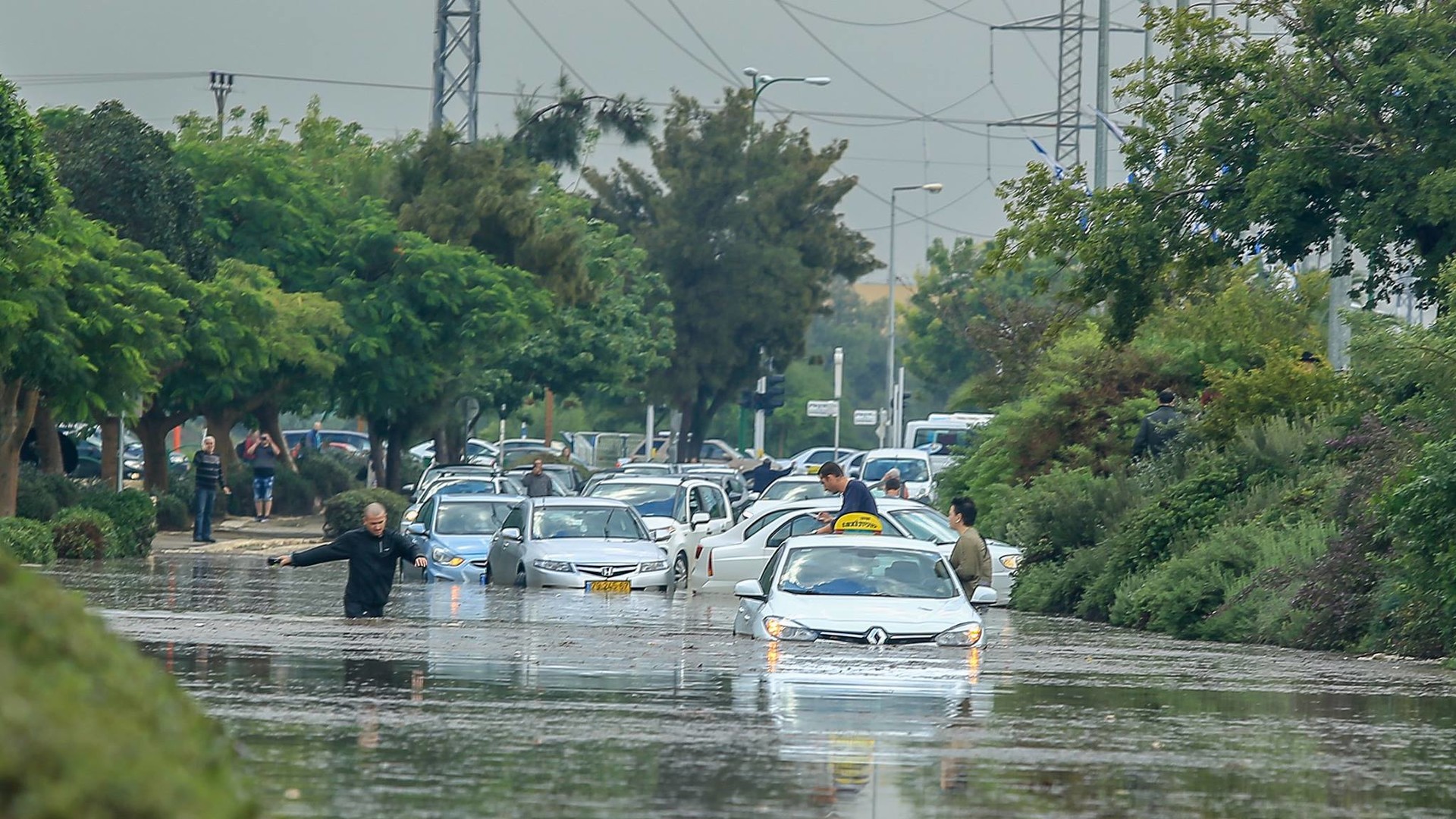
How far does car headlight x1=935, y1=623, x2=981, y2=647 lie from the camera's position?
1609 cm

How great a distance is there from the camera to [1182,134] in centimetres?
2578

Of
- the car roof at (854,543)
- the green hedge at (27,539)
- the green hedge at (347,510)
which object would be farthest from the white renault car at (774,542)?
the green hedge at (347,510)

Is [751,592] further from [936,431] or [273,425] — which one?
[936,431]

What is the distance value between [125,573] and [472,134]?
23.0m

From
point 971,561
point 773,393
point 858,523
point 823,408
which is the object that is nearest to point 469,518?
point 858,523

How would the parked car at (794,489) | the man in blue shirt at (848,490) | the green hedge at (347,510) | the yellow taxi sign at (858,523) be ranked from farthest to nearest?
1. the green hedge at (347,510)
2. the parked car at (794,489)
3. the man in blue shirt at (848,490)
4. the yellow taxi sign at (858,523)

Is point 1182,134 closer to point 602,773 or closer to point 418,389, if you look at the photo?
point 602,773

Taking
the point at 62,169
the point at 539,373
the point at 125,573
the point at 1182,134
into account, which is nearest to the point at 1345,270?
the point at 1182,134

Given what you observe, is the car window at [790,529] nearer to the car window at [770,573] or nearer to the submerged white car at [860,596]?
the submerged white car at [860,596]

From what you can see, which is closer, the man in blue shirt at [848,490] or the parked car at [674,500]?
the man in blue shirt at [848,490]

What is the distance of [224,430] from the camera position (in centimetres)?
4722

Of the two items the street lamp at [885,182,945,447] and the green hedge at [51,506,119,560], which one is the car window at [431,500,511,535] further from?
the street lamp at [885,182,945,447]

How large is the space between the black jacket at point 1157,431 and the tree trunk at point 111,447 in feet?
59.1

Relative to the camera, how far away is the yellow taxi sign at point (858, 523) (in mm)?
21016
